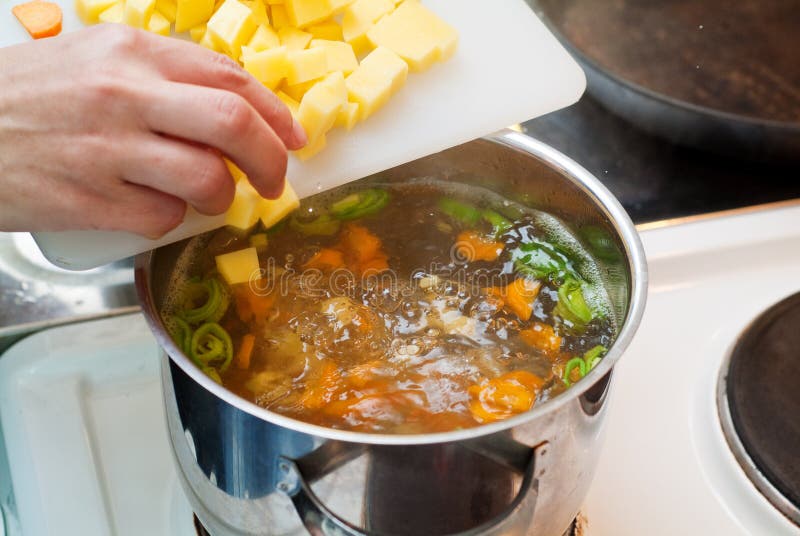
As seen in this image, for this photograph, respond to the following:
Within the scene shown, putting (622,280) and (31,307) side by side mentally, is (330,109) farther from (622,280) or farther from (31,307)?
(31,307)

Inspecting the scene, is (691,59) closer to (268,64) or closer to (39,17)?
(268,64)

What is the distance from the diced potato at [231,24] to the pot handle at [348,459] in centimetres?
42

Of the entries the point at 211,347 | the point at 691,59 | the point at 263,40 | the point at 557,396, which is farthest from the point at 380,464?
the point at 691,59

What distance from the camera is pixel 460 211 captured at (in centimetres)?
86

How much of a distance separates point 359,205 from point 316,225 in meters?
0.05

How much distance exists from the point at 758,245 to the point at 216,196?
0.71 metres

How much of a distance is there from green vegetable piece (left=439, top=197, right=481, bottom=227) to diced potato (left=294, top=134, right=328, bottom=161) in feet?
0.52

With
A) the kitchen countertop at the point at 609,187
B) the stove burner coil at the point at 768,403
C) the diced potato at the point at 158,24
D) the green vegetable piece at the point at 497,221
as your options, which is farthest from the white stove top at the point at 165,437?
the diced potato at the point at 158,24

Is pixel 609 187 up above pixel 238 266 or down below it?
below

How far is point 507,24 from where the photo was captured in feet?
2.97

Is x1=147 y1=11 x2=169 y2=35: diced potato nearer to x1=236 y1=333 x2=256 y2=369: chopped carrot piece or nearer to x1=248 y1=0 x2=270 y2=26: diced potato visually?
x1=248 y1=0 x2=270 y2=26: diced potato

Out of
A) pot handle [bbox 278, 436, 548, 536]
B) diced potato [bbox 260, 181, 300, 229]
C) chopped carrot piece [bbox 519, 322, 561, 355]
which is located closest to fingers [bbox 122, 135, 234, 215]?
diced potato [bbox 260, 181, 300, 229]

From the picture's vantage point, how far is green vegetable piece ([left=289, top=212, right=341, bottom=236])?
2.70ft

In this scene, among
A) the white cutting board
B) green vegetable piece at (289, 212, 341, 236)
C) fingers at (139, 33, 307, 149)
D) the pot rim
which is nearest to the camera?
the pot rim
